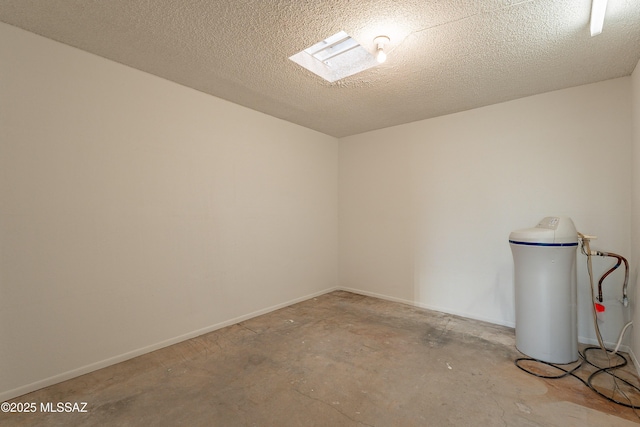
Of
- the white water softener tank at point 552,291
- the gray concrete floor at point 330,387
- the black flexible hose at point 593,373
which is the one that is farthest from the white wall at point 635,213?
the gray concrete floor at point 330,387

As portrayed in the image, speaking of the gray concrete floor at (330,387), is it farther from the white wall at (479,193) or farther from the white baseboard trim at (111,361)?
the white wall at (479,193)

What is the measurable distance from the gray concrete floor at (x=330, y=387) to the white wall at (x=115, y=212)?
0.31m

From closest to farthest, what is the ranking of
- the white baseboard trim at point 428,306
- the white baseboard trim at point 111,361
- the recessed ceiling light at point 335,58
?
the white baseboard trim at point 111,361 → the recessed ceiling light at point 335,58 → the white baseboard trim at point 428,306

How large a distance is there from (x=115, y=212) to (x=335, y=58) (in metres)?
2.40

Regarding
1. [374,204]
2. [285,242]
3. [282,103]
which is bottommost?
[285,242]

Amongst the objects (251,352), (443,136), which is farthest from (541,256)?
(251,352)

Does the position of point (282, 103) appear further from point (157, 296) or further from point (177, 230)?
point (157, 296)

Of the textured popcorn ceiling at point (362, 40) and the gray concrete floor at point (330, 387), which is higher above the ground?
the textured popcorn ceiling at point (362, 40)

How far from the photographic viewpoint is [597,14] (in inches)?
70.2

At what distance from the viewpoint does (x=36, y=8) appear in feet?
5.95

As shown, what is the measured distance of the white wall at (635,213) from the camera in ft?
7.50

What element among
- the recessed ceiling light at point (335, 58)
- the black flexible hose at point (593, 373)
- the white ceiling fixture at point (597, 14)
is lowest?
the black flexible hose at point (593, 373)

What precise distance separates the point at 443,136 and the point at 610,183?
1689 mm

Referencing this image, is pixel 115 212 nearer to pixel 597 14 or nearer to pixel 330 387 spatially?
pixel 330 387
